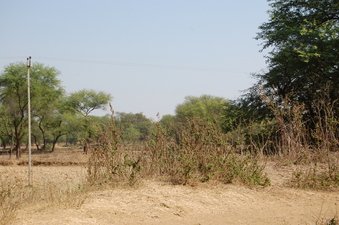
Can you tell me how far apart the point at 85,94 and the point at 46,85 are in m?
8.66

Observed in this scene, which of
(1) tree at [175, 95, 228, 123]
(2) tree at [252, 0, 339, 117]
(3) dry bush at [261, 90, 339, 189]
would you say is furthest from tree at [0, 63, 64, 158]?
(3) dry bush at [261, 90, 339, 189]

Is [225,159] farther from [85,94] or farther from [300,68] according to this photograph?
[85,94]

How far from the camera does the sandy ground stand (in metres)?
5.54

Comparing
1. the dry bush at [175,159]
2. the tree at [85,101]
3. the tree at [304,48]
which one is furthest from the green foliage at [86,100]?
the dry bush at [175,159]

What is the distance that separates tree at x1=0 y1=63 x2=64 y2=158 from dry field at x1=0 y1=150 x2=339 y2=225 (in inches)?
1223

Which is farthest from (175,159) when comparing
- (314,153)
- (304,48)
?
(304,48)

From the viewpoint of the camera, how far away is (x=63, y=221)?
5.11m

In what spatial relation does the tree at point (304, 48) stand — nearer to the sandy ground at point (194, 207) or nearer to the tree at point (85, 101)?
the sandy ground at point (194, 207)

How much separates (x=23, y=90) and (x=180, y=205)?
33.5 m

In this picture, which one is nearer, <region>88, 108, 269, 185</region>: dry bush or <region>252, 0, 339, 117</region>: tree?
<region>88, 108, 269, 185</region>: dry bush

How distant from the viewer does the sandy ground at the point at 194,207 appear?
554cm

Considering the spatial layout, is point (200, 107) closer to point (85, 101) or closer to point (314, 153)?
point (85, 101)

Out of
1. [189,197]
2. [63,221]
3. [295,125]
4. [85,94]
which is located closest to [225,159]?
[189,197]

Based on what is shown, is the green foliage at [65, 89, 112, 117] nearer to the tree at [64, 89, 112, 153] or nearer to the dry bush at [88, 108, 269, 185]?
the tree at [64, 89, 112, 153]
